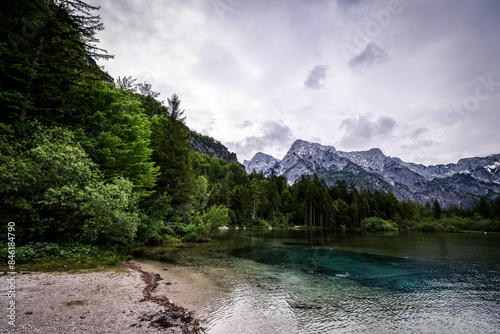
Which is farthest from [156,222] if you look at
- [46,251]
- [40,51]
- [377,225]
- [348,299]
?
[377,225]

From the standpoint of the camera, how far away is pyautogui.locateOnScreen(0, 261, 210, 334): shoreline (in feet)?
19.0

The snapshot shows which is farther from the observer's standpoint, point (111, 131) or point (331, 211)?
point (331, 211)

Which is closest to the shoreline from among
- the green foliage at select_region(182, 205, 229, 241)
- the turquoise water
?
the turquoise water

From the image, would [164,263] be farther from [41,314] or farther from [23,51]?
[23,51]

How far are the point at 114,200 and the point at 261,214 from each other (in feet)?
267

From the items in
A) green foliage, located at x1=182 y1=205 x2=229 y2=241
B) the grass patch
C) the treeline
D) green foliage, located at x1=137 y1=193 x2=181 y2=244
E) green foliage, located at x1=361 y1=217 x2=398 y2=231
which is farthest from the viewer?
the treeline

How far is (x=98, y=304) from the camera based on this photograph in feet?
24.1

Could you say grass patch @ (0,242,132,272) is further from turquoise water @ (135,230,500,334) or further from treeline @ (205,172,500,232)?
treeline @ (205,172,500,232)

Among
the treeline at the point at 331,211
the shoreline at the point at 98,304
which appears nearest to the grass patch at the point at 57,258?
the shoreline at the point at 98,304

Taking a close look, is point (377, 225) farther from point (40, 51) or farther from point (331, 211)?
point (40, 51)

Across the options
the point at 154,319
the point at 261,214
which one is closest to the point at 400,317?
the point at 154,319

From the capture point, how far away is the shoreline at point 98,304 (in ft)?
19.0

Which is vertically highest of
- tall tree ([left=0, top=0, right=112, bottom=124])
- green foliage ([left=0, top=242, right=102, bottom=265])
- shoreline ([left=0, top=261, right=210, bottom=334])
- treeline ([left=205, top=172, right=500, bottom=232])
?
tall tree ([left=0, top=0, right=112, bottom=124])

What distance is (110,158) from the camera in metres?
19.9
